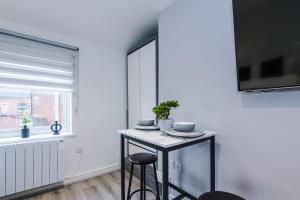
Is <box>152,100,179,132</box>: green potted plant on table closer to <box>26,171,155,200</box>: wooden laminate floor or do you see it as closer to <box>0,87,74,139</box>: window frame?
<box>26,171,155,200</box>: wooden laminate floor

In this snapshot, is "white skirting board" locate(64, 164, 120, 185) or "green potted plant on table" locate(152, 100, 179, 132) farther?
"white skirting board" locate(64, 164, 120, 185)

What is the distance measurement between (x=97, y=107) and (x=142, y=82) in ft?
2.94

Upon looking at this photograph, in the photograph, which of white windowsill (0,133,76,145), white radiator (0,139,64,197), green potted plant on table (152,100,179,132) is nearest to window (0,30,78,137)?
white windowsill (0,133,76,145)

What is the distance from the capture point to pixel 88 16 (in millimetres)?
2121

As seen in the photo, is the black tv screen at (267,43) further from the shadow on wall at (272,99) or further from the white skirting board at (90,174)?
the white skirting board at (90,174)

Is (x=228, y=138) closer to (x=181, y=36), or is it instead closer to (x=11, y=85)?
(x=181, y=36)

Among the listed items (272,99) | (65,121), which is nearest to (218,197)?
(272,99)

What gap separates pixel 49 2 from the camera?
1.84 m

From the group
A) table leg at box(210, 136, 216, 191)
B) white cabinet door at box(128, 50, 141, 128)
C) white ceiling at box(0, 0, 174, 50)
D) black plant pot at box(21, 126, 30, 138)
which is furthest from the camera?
white cabinet door at box(128, 50, 141, 128)

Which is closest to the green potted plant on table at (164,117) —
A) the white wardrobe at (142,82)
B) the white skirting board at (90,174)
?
the white wardrobe at (142,82)

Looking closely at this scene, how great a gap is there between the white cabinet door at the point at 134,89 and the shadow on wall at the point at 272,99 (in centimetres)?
163

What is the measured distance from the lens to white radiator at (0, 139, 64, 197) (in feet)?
6.21

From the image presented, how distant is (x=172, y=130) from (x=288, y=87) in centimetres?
85

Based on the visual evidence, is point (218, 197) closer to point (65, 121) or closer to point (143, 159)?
point (143, 159)
